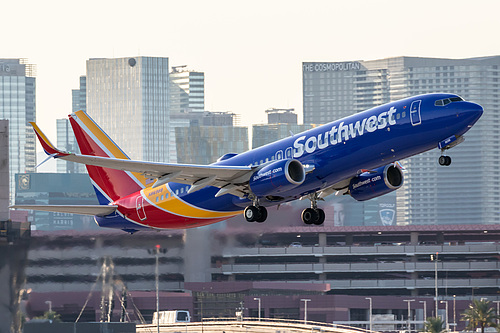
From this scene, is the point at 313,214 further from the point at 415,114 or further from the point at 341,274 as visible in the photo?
the point at 341,274

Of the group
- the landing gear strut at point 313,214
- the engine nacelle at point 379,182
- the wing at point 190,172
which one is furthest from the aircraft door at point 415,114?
the wing at point 190,172

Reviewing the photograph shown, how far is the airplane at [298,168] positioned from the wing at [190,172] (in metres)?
0.05

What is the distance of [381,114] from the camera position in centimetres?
5669

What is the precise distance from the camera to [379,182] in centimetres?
6203

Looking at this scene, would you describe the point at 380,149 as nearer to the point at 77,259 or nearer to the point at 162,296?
the point at 77,259

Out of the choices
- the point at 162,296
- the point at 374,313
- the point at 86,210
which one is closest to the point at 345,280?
the point at 374,313

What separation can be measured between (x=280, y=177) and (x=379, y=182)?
23.7 feet

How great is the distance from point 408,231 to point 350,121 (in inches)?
4226

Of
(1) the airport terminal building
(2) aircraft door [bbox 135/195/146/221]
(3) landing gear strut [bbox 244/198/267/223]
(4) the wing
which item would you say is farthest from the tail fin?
(1) the airport terminal building

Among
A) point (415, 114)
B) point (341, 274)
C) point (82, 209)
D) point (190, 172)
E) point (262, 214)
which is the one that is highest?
point (415, 114)

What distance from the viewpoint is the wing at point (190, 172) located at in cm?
5743

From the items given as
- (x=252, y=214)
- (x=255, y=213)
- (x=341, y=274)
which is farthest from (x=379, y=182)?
(x=341, y=274)

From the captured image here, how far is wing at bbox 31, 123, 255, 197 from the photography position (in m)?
57.4

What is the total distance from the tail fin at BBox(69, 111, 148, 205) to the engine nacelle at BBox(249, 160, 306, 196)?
548 inches
